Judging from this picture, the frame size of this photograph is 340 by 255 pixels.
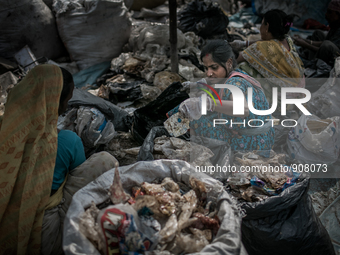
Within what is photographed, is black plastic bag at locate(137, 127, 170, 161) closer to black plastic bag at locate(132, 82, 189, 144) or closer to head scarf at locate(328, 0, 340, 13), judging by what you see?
black plastic bag at locate(132, 82, 189, 144)

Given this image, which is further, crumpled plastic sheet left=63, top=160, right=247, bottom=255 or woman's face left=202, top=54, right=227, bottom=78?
woman's face left=202, top=54, right=227, bottom=78

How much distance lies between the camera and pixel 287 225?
5.65 ft

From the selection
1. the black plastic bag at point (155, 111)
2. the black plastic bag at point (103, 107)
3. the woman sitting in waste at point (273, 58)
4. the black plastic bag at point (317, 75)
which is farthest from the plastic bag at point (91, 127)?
the black plastic bag at point (317, 75)

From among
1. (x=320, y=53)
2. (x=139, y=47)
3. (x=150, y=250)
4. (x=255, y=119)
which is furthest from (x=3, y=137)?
(x=320, y=53)

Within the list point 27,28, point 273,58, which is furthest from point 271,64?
point 27,28

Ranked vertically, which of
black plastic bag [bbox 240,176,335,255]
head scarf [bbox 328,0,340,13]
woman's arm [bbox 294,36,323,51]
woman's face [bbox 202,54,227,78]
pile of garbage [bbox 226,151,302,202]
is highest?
head scarf [bbox 328,0,340,13]

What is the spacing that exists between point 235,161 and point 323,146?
3.24 ft

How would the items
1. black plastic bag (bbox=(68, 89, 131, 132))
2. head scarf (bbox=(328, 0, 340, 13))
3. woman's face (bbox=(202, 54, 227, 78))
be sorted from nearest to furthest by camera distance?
woman's face (bbox=(202, 54, 227, 78))
black plastic bag (bbox=(68, 89, 131, 132))
head scarf (bbox=(328, 0, 340, 13))

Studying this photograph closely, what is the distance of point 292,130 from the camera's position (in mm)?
2729

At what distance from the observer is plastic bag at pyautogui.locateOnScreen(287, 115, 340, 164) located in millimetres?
2439

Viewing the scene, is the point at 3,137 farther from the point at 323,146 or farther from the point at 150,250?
the point at 323,146

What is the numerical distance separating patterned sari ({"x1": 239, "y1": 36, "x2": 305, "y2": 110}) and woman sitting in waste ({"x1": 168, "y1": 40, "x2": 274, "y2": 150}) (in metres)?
0.85

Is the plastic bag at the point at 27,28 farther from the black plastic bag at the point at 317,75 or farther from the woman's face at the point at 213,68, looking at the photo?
the black plastic bag at the point at 317,75

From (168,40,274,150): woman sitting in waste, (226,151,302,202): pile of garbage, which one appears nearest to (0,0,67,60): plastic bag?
(168,40,274,150): woman sitting in waste
